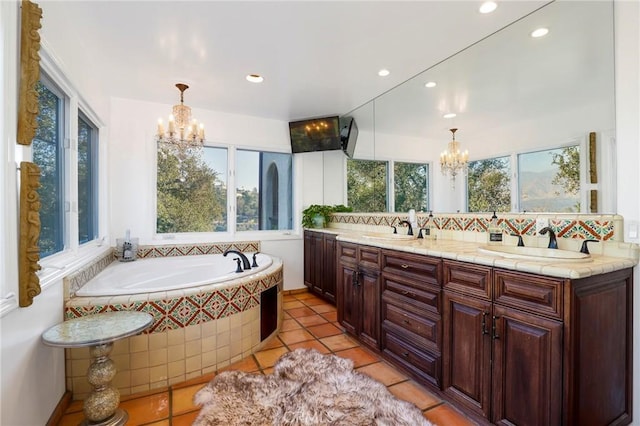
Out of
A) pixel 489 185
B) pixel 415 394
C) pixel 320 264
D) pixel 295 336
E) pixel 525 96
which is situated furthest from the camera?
pixel 320 264

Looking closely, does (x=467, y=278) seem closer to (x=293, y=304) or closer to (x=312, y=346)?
(x=312, y=346)

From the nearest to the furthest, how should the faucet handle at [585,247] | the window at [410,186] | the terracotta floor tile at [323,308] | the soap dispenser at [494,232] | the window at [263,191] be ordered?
the faucet handle at [585,247], the soap dispenser at [494,232], the window at [410,186], the terracotta floor tile at [323,308], the window at [263,191]

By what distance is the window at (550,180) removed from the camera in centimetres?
179

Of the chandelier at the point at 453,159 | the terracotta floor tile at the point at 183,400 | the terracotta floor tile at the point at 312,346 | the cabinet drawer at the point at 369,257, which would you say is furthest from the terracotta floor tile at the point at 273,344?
the chandelier at the point at 453,159

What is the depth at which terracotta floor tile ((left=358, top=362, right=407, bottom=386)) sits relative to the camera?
2.08m

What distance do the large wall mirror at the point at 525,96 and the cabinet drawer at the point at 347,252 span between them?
863 mm

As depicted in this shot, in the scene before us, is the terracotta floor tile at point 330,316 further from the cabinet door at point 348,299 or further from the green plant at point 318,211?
the green plant at point 318,211

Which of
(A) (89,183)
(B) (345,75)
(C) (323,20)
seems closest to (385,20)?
(C) (323,20)

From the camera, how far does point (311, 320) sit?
3.24 metres

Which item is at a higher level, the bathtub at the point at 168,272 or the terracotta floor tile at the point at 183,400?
the bathtub at the point at 168,272

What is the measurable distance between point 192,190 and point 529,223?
11.7ft

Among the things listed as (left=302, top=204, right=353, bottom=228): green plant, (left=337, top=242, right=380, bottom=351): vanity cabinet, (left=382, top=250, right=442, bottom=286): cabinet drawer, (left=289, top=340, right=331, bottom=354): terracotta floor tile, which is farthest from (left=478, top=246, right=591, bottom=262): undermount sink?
(left=302, top=204, right=353, bottom=228): green plant

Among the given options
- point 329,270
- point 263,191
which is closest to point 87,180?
point 263,191

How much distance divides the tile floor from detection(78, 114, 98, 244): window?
5.04ft
